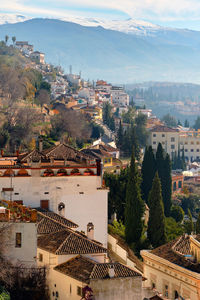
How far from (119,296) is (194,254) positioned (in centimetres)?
711

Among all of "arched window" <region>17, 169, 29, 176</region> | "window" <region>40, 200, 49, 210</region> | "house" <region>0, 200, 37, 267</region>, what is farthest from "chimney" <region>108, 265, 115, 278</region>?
"arched window" <region>17, 169, 29, 176</region>

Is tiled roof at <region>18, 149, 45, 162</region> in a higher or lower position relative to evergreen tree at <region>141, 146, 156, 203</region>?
higher

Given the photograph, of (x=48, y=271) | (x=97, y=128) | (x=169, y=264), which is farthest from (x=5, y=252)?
(x=97, y=128)

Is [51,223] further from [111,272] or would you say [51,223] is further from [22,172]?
[111,272]

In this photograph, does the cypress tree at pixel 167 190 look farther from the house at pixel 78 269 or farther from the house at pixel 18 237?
the house at pixel 18 237

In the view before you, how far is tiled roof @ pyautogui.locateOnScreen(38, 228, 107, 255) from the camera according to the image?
102 feet

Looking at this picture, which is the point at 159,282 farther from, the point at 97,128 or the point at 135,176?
the point at 97,128

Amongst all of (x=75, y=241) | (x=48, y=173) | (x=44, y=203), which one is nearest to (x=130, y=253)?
(x=44, y=203)

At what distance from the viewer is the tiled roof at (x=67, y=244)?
31.1 metres

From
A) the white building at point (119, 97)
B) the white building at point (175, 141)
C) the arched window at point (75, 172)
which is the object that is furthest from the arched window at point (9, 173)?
the white building at point (119, 97)

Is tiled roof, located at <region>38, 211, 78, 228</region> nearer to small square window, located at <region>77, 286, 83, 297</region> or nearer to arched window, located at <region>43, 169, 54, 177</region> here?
arched window, located at <region>43, 169, 54, 177</region>

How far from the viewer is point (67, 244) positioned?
3152 cm

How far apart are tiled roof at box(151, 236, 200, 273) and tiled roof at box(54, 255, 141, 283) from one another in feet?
14.7

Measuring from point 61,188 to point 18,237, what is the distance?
35.3 feet
